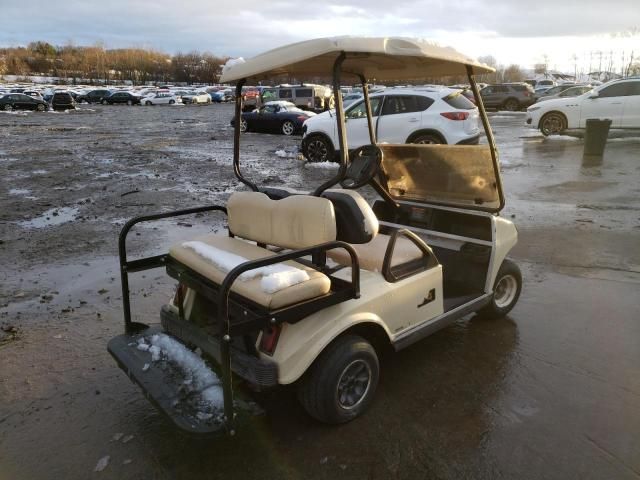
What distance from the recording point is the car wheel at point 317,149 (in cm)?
1188

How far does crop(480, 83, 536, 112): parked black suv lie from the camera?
3048 cm

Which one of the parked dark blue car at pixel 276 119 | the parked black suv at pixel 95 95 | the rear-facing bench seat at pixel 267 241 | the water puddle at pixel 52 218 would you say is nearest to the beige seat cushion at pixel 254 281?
the rear-facing bench seat at pixel 267 241

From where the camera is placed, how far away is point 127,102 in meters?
49.5

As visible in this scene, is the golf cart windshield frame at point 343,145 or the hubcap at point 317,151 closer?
the golf cart windshield frame at point 343,145

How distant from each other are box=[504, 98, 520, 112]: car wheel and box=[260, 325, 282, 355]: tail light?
31.8 metres

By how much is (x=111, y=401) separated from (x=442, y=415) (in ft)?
6.49

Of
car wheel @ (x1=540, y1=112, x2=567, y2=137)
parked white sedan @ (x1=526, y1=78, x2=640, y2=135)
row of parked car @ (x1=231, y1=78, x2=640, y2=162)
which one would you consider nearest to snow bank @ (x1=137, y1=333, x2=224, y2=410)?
row of parked car @ (x1=231, y1=78, x2=640, y2=162)

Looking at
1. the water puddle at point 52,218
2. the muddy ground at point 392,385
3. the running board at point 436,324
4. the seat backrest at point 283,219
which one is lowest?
the muddy ground at point 392,385

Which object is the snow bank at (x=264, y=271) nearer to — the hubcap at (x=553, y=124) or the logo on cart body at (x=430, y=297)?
the logo on cart body at (x=430, y=297)

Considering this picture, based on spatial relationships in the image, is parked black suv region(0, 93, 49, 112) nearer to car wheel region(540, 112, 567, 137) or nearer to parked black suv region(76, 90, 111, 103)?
parked black suv region(76, 90, 111, 103)

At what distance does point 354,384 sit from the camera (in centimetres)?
287

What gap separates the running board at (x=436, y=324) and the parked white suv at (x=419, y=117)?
7336 mm

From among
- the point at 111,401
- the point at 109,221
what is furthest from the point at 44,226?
the point at 111,401

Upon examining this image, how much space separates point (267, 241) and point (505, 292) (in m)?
2.19
